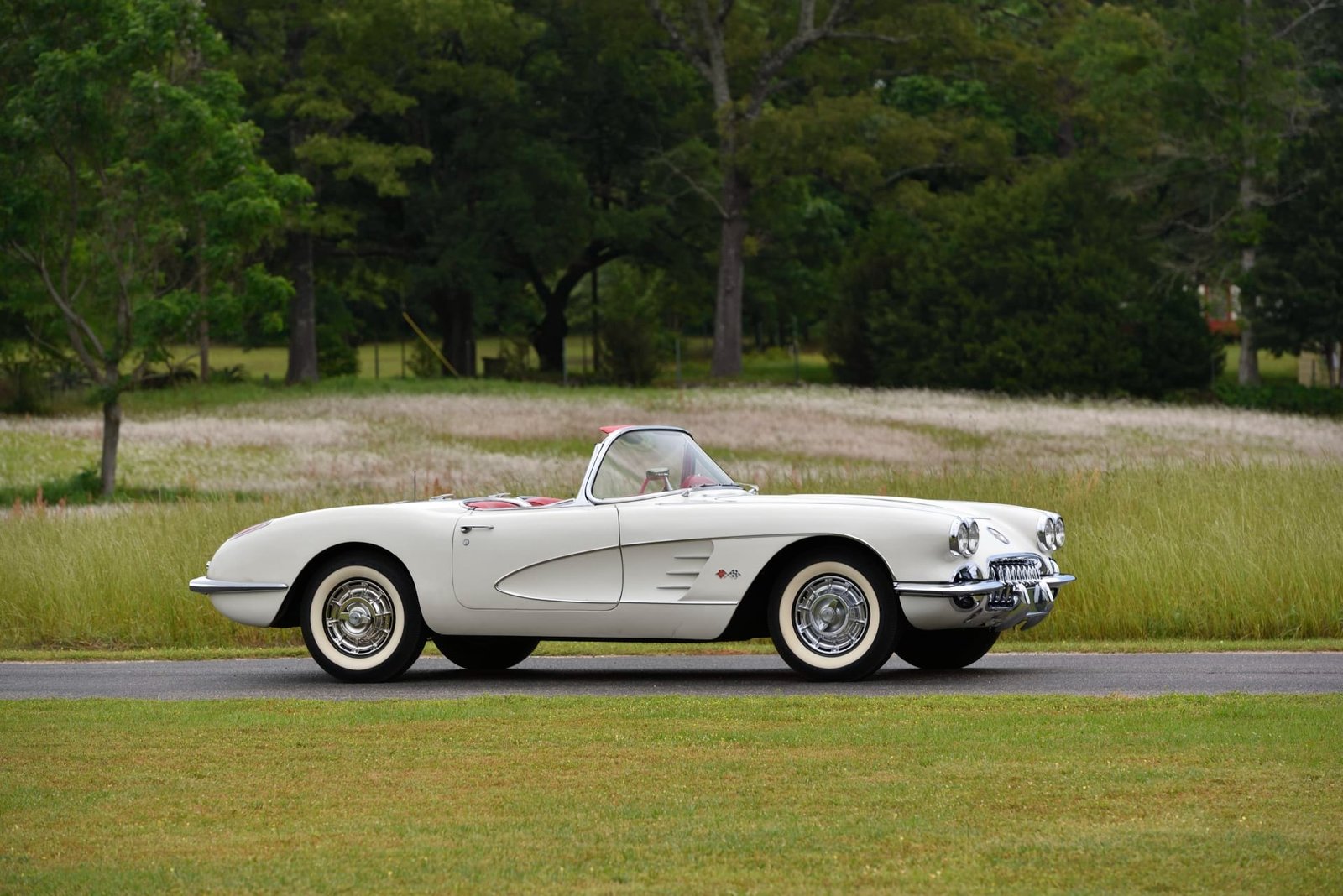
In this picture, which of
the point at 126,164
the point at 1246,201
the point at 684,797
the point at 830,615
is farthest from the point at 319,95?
the point at 684,797

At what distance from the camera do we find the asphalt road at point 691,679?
10.9m

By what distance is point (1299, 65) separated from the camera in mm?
64250

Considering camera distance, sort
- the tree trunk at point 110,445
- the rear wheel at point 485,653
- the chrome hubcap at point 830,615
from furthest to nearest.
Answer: the tree trunk at point 110,445
the rear wheel at point 485,653
the chrome hubcap at point 830,615

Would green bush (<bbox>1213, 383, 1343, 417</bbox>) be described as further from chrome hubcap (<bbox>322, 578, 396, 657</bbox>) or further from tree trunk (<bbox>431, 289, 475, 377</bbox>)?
chrome hubcap (<bbox>322, 578, 396, 657</bbox>)

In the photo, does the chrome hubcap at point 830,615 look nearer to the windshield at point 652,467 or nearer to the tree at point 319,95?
the windshield at point 652,467

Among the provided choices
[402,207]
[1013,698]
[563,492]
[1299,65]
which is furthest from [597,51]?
[1013,698]

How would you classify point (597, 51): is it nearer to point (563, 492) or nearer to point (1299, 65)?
point (1299, 65)

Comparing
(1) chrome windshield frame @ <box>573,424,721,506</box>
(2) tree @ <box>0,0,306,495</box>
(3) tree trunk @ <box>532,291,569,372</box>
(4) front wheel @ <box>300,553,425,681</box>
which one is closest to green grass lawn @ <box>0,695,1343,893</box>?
(4) front wheel @ <box>300,553,425,681</box>

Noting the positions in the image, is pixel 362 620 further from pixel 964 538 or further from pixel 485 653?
pixel 964 538

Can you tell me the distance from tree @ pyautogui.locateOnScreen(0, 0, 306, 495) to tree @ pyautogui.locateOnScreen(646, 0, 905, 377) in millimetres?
32942

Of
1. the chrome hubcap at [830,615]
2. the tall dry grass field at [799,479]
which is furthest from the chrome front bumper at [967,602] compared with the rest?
the tall dry grass field at [799,479]

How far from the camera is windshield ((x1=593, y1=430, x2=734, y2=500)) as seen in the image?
37.7 ft

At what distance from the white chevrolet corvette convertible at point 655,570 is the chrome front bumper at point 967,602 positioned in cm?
1

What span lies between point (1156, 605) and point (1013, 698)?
16.7ft
